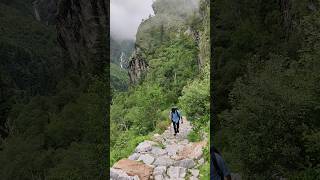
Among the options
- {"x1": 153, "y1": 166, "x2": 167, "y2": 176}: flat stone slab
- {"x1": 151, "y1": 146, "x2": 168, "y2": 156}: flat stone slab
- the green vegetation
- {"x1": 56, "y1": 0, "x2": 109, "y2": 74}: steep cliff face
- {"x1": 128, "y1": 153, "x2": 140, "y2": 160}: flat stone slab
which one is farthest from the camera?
{"x1": 56, "y1": 0, "x2": 109, "y2": 74}: steep cliff face

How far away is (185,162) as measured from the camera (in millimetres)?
18406

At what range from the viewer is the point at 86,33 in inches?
2100

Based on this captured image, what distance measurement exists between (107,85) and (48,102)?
20.5 m

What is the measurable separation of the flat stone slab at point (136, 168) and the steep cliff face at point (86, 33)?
1277 inches

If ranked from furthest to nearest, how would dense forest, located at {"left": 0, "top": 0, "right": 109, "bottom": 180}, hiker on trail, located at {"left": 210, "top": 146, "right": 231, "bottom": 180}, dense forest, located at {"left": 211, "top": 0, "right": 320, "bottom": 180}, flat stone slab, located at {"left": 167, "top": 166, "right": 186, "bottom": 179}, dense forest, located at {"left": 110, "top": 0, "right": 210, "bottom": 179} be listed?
1. dense forest, located at {"left": 110, "top": 0, "right": 210, "bottom": 179}
2. dense forest, located at {"left": 0, "top": 0, "right": 109, "bottom": 180}
3. flat stone slab, located at {"left": 167, "top": 166, "right": 186, "bottom": 179}
4. dense forest, located at {"left": 211, "top": 0, "right": 320, "bottom": 180}
5. hiker on trail, located at {"left": 210, "top": 146, "right": 231, "bottom": 180}

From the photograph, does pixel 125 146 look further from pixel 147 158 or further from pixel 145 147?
pixel 147 158

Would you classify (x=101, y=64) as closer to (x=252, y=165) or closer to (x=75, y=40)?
(x=75, y=40)

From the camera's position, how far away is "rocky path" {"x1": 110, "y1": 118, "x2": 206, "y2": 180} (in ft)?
56.1

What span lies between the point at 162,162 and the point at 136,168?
145 cm

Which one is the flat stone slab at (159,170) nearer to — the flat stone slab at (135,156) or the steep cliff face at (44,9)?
the flat stone slab at (135,156)

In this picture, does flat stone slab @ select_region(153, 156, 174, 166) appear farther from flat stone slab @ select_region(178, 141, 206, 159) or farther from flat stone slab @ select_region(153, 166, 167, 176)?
flat stone slab @ select_region(178, 141, 206, 159)

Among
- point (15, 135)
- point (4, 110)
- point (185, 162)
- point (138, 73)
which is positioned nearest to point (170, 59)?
point (138, 73)

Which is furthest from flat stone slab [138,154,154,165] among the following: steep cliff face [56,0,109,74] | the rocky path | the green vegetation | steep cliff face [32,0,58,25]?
steep cliff face [32,0,58,25]

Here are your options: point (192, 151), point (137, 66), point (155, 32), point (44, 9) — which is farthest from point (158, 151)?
point (44, 9)
